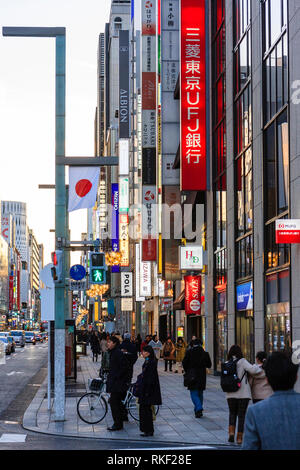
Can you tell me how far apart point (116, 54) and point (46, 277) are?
142 meters

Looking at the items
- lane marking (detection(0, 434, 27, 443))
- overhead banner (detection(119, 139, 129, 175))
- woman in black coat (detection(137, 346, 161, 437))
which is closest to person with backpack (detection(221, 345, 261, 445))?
woman in black coat (detection(137, 346, 161, 437))

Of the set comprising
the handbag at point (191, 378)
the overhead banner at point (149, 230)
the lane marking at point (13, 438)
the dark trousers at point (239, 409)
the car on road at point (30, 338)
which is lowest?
the car on road at point (30, 338)

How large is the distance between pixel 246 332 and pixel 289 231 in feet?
28.5

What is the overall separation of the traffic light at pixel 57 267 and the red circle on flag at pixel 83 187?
1622 mm

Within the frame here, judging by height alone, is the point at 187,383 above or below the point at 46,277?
below

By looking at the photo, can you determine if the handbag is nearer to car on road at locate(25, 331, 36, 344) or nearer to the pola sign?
the pola sign

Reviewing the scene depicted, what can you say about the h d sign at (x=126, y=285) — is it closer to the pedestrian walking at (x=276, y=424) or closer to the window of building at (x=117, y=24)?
the pedestrian walking at (x=276, y=424)

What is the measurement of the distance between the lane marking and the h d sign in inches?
2451

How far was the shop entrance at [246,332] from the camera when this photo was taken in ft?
87.2

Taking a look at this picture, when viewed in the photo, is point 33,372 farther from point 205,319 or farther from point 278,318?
point 278,318

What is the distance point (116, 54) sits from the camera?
509 feet

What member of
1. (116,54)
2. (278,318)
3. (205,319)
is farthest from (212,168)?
(116,54)

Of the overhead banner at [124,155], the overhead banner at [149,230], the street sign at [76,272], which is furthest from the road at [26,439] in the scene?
the overhead banner at [124,155]

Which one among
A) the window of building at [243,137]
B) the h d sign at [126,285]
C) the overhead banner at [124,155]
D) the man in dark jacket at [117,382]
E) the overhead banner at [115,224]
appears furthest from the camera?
the overhead banner at [124,155]
